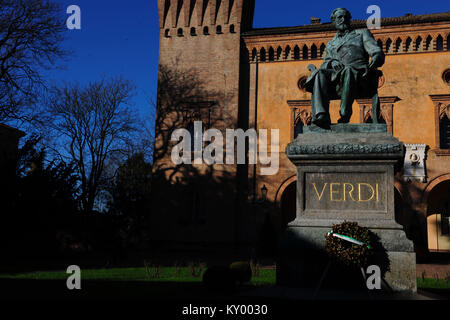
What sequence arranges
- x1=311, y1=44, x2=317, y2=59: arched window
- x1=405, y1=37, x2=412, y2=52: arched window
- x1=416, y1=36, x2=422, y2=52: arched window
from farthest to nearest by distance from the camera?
x1=311, y1=44, x2=317, y2=59: arched window < x1=405, y1=37, x2=412, y2=52: arched window < x1=416, y1=36, x2=422, y2=52: arched window

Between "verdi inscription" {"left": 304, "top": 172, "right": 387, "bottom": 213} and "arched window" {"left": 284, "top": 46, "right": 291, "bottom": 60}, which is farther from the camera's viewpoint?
"arched window" {"left": 284, "top": 46, "right": 291, "bottom": 60}

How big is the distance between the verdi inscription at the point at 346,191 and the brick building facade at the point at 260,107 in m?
17.0

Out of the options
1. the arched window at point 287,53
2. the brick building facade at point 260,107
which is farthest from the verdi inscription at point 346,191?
the arched window at point 287,53

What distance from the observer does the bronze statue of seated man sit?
7.04 m

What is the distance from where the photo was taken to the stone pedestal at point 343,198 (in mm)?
6129

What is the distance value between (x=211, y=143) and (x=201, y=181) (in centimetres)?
234

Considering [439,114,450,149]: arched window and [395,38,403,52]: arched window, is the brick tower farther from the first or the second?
[439,114,450,149]: arched window

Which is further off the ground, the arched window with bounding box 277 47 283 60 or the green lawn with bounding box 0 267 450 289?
the arched window with bounding box 277 47 283 60

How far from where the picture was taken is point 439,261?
20.3 m

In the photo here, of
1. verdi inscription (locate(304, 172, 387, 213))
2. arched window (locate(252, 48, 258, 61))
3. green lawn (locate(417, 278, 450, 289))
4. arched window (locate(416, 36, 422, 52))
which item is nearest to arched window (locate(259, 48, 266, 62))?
arched window (locate(252, 48, 258, 61))

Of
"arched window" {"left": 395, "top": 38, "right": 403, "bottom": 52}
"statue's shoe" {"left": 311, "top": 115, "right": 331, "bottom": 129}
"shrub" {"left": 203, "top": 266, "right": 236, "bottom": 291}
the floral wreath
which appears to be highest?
"arched window" {"left": 395, "top": 38, "right": 403, "bottom": 52}

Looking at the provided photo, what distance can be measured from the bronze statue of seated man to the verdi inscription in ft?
3.07

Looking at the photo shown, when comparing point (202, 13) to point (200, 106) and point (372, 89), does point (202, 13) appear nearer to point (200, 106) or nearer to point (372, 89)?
point (200, 106)
